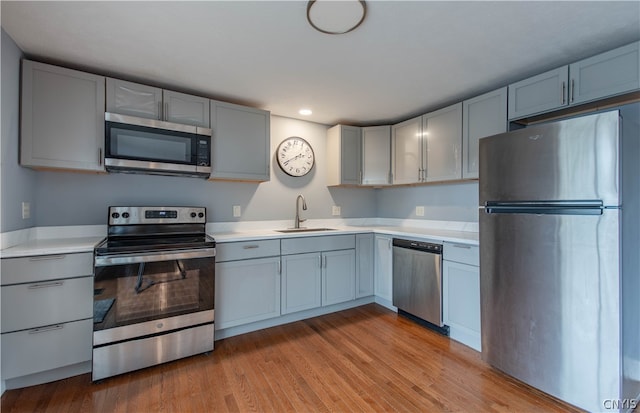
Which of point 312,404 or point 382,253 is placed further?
point 382,253

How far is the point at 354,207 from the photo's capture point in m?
3.85

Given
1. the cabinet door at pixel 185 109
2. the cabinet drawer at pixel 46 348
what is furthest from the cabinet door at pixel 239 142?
the cabinet drawer at pixel 46 348

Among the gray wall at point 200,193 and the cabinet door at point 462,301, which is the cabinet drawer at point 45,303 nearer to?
the gray wall at point 200,193

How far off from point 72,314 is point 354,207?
296cm

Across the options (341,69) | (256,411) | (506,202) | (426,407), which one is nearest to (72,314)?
(256,411)

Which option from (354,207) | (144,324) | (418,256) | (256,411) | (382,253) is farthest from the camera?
(354,207)

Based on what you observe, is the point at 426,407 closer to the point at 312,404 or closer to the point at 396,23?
the point at 312,404

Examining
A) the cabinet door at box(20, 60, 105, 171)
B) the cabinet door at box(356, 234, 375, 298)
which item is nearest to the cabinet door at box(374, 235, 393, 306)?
the cabinet door at box(356, 234, 375, 298)

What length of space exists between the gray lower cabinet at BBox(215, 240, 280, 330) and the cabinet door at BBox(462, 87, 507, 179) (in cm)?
192

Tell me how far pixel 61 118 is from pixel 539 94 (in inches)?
139

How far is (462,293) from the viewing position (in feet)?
7.73

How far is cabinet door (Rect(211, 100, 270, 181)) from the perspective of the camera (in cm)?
264

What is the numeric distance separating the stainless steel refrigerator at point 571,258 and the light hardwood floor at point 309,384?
0.28m

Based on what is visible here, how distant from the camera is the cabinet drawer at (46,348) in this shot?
168cm
